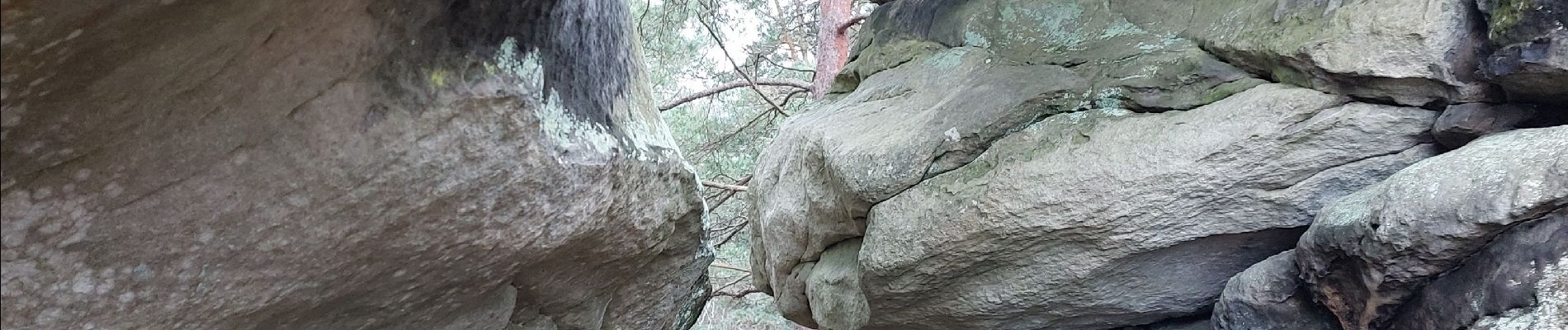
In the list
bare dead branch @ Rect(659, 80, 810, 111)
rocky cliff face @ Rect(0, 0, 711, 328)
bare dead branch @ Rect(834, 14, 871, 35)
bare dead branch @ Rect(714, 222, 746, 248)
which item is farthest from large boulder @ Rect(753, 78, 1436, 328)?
bare dead branch @ Rect(714, 222, 746, 248)

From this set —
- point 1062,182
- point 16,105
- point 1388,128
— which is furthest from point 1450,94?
point 16,105

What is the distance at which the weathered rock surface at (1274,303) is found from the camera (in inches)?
131

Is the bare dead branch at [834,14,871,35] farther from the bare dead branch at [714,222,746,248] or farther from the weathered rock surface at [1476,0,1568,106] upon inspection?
the weathered rock surface at [1476,0,1568,106]

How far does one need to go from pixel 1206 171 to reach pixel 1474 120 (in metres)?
0.82

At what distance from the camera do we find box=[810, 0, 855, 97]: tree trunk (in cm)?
799

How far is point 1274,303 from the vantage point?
11.1 feet

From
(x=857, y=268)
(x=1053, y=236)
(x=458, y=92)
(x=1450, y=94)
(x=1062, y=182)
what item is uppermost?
(x=458, y=92)

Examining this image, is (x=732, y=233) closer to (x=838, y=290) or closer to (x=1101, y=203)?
(x=838, y=290)

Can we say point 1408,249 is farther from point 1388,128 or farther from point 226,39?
point 226,39

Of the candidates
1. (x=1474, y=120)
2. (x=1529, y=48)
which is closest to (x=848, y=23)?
(x=1474, y=120)

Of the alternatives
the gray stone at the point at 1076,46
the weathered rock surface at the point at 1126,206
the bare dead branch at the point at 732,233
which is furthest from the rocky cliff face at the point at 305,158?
the bare dead branch at the point at 732,233

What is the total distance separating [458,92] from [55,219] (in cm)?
72

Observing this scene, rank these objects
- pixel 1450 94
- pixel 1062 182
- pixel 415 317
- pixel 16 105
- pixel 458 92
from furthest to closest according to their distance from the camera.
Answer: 1. pixel 1062 182
2. pixel 1450 94
3. pixel 415 317
4. pixel 458 92
5. pixel 16 105

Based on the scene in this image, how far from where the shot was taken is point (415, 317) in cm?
263
